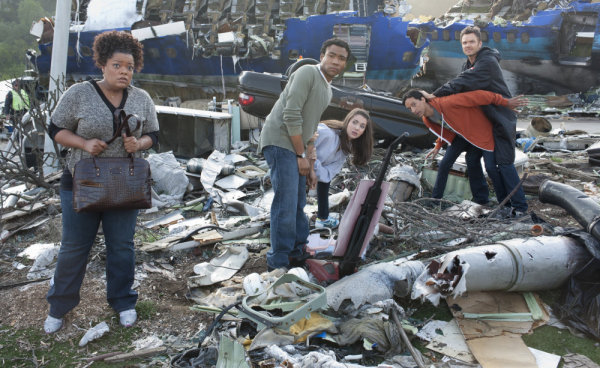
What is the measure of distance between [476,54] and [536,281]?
2.58 metres

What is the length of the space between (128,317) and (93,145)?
114cm

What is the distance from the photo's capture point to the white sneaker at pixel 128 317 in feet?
9.46

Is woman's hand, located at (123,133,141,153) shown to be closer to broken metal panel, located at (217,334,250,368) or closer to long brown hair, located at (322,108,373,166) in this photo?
broken metal panel, located at (217,334,250,368)

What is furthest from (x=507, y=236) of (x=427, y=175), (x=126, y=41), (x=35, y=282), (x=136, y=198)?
(x=35, y=282)

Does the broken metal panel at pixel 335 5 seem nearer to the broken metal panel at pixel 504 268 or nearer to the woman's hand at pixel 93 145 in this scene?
the broken metal panel at pixel 504 268

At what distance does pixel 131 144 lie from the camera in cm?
260

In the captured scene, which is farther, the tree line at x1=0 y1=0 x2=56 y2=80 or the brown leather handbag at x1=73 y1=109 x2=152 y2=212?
the tree line at x1=0 y1=0 x2=56 y2=80

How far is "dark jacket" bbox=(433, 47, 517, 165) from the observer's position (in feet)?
15.0

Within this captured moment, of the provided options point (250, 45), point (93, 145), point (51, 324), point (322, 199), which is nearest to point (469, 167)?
point (322, 199)

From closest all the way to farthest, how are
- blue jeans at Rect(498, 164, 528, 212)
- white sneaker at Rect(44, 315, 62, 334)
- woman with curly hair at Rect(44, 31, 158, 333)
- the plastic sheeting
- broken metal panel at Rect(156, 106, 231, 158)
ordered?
woman with curly hair at Rect(44, 31, 158, 333), white sneaker at Rect(44, 315, 62, 334), blue jeans at Rect(498, 164, 528, 212), the plastic sheeting, broken metal panel at Rect(156, 106, 231, 158)

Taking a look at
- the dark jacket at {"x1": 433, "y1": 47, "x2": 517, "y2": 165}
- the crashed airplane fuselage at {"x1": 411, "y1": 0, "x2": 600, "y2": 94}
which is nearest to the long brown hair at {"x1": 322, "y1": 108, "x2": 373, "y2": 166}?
the dark jacket at {"x1": 433, "y1": 47, "x2": 517, "y2": 165}

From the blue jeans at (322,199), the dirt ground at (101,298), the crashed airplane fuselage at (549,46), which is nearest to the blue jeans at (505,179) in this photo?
the blue jeans at (322,199)

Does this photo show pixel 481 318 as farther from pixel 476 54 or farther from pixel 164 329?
pixel 476 54

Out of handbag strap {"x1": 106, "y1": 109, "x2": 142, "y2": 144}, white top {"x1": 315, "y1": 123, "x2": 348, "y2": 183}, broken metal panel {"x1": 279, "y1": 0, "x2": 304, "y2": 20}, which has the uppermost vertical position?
broken metal panel {"x1": 279, "y1": 0, "x2": 304, "y2": 20}
